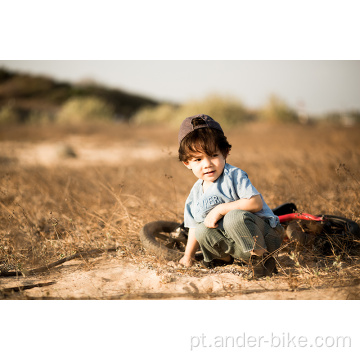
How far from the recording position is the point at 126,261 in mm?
2852

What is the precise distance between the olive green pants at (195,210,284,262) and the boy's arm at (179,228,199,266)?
0.15 m

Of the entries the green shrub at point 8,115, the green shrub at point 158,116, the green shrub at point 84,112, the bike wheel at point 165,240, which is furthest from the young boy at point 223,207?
the green shrub at point 158,116

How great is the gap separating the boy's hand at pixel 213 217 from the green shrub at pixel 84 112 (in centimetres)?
1615

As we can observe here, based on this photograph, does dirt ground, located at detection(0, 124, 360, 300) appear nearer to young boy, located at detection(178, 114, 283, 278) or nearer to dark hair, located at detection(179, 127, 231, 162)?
young boy, located at detection(178, 114, 283, 278)

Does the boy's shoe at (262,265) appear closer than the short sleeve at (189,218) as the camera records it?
Yes

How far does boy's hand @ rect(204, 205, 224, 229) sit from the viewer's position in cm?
233

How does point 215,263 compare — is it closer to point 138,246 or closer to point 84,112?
point 138,246

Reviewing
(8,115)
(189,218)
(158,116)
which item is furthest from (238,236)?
(158,116)

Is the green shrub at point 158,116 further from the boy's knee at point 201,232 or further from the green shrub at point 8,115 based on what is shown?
the boy's knee at point 201,232

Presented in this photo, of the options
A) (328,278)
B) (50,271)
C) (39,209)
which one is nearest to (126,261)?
(50,271)

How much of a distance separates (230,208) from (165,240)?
1.11 m

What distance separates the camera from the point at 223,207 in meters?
2.32

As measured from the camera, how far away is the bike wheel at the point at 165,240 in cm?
277

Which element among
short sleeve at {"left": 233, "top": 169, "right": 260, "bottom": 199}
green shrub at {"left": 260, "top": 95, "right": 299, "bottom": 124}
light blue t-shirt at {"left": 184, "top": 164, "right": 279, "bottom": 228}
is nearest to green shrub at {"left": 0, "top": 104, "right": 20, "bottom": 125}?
green shrub at {"left": 260, "top": 95, "right": 299, "bottom": 124}
